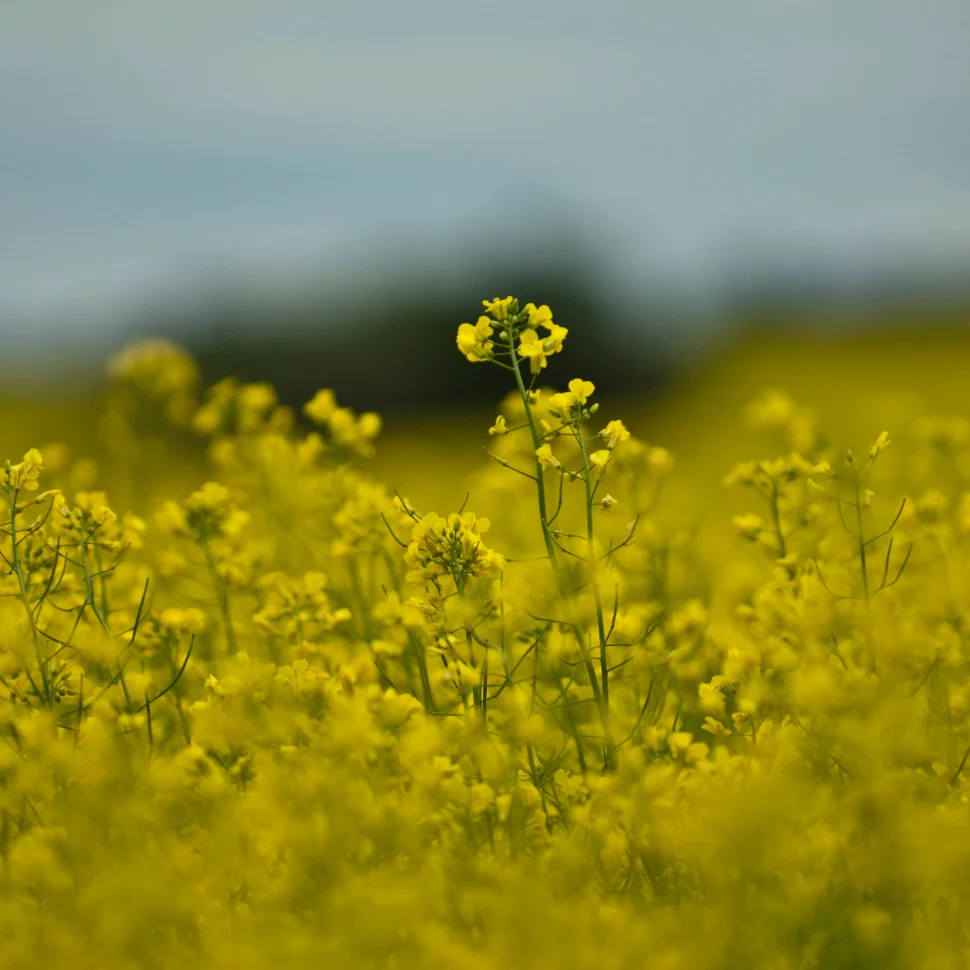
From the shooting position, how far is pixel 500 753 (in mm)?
2641

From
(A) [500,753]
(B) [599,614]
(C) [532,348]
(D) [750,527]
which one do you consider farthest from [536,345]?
(D) [750,527]

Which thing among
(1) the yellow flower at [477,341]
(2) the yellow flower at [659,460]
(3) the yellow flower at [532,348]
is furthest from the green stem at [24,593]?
(2) the yellow flower at [659,460]

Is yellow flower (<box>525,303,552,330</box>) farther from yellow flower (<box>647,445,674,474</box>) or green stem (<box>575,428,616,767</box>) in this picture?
yellow flower (<box>647,445,674,474</box>)

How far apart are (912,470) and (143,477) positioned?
385 cm

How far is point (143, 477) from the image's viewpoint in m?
6.10

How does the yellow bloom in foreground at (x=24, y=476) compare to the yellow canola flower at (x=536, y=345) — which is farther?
the yellow bloom in foreground at (x=24, y=476)

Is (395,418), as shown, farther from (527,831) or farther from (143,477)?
(527,831)

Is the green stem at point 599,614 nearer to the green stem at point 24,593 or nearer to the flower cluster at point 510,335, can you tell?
the flower cluster at point 510,335

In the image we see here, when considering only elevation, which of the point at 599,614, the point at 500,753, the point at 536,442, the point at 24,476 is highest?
the point at 24,476

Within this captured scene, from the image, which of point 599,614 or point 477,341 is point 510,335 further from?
point 599,614

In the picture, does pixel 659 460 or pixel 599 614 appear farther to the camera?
pixel 659 460

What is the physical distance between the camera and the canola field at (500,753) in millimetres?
2135

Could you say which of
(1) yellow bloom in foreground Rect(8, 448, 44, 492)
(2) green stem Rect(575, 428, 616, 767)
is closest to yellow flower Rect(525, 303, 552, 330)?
(2) green stem Rect(575, 428, 616, 767)

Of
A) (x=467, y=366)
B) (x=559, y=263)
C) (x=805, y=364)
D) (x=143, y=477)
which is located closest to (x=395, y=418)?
(x=467, y=366)
